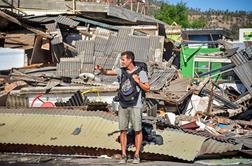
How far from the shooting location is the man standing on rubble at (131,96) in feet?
21.2

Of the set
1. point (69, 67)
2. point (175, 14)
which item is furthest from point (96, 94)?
point (175, 14)

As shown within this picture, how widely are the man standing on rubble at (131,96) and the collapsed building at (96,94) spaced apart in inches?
15.2

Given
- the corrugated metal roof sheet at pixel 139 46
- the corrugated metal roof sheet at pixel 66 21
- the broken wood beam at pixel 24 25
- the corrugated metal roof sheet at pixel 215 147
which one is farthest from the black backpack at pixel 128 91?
the corrugated metal roof sheet at pixel 66 21

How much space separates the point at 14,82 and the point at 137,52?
16.1ft

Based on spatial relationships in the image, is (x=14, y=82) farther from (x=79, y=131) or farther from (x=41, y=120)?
(x=79, y=131)

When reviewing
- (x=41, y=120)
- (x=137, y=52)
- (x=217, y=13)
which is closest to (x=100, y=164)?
(x=41, y=120)

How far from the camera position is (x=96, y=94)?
12.0m

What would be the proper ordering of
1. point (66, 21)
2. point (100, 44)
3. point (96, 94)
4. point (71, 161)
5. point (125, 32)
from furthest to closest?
point (66, 21), point (125, 32), point (100, 44), point (96, 94), point (71, 161)

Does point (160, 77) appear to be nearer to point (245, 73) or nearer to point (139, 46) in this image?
point (139, 46)

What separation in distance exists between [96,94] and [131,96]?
18.5 ft

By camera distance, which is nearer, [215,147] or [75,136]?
[215,147]

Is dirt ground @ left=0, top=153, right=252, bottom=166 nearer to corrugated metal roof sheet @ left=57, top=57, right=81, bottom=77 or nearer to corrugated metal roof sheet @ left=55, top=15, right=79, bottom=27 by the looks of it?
corrugated metal roof sheet @ left=57, top=57, right=81, bottom=77

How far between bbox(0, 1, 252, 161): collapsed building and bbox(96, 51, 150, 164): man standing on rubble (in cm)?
39

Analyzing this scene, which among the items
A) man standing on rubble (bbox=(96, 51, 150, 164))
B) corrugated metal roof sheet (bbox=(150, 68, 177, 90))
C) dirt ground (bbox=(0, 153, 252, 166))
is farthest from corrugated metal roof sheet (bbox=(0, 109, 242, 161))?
corrugated metal roof sheet (bbox=(150, 68, 177, 90))
